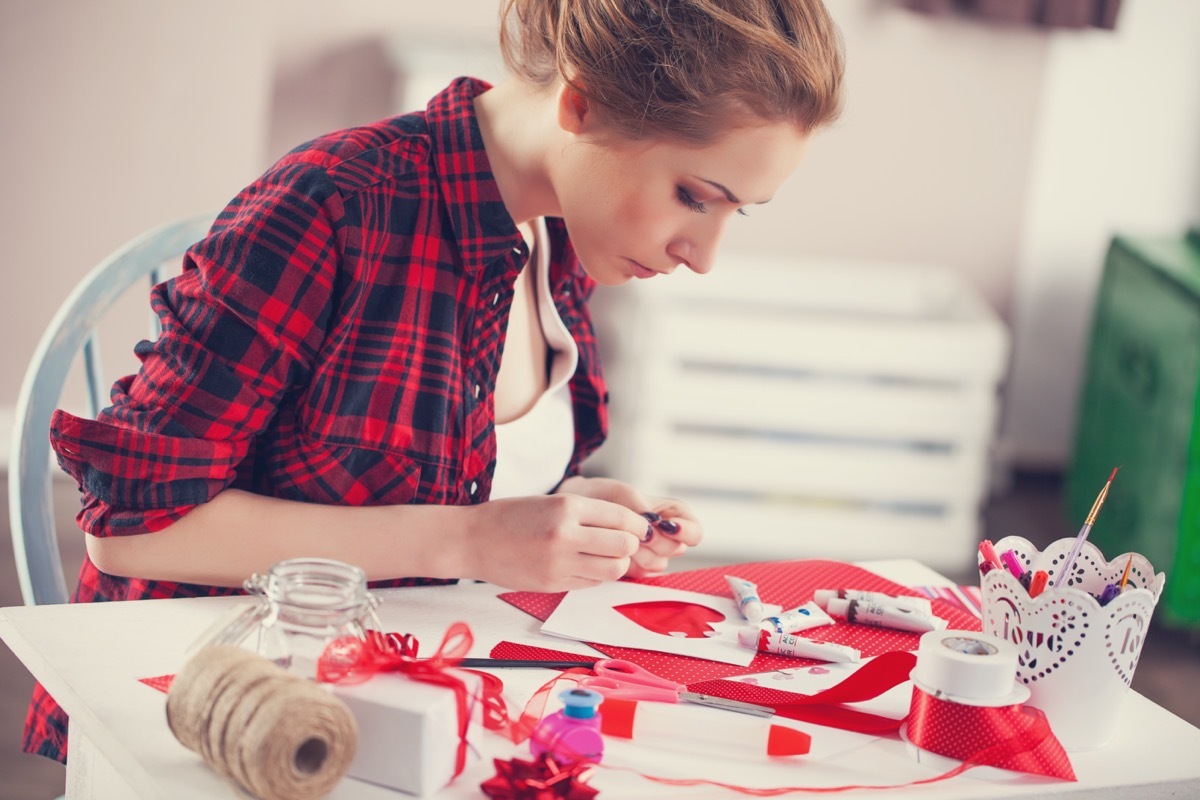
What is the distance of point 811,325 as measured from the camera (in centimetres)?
281

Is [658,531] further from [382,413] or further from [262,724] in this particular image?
[262,724]

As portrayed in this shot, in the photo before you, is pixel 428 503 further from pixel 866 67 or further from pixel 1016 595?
pixel 866 67

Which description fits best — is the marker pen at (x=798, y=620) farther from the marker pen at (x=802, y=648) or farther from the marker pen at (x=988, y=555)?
the marker pen at (x=988, y=555)

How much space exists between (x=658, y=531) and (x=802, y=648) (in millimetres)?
188

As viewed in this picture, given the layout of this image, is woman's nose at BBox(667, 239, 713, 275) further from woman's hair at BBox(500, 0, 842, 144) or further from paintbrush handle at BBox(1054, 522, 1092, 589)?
paintbrush handle at BBox(1054, 522, 1092, 589)

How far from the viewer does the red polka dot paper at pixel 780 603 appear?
1.02 metres

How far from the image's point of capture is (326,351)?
112 cm

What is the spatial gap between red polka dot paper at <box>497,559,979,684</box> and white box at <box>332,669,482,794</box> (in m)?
0.26

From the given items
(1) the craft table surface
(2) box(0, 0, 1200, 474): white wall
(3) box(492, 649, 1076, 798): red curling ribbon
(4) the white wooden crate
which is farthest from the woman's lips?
(2) box(0, 0, 1200, 474): white wall

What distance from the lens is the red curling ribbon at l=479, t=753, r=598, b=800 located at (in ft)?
2.54

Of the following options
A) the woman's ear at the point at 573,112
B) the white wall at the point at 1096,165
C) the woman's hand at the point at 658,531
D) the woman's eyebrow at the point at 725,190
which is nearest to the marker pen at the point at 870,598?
the woman's hand at the point at 658,531

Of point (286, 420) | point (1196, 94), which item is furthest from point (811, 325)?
point (286, 420)

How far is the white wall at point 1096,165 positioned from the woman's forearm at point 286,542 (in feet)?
8.46

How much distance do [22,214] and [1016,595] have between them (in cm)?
258
